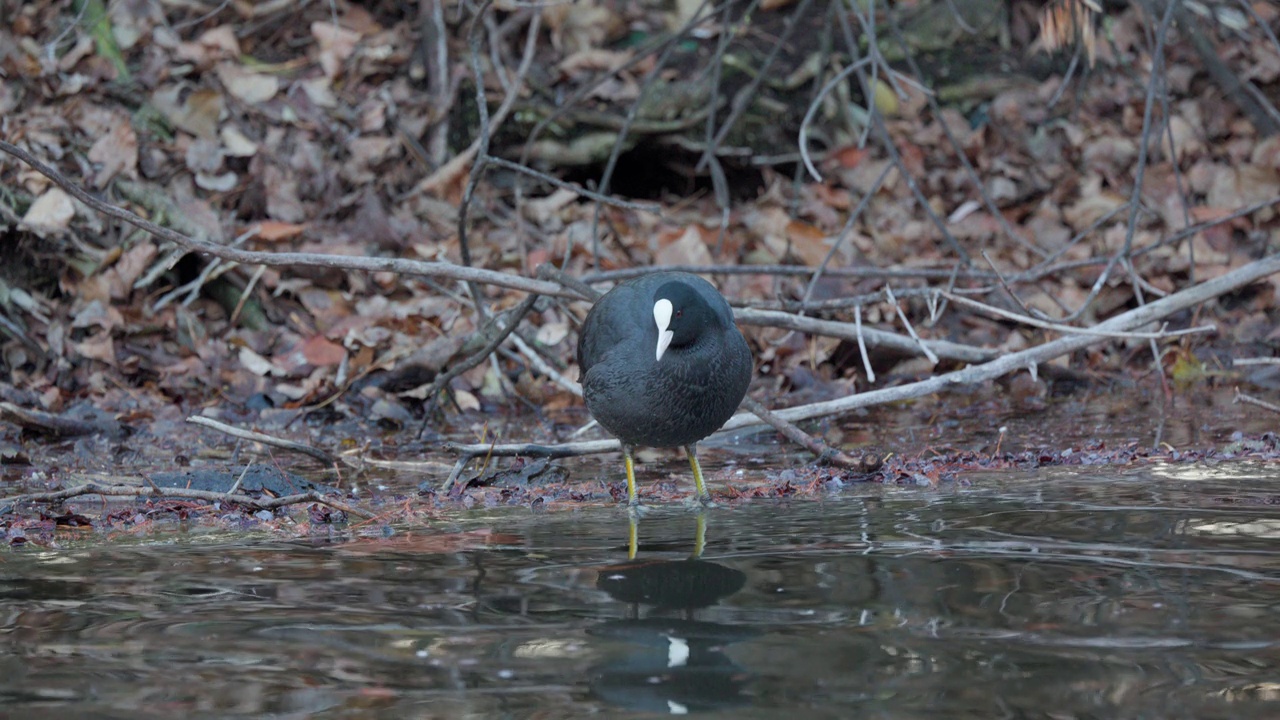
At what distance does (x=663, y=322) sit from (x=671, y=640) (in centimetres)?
173

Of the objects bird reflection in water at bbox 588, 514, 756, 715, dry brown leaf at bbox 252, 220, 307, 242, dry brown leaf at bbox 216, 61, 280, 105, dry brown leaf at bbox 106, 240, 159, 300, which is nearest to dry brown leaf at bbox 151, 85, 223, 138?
dry brown leaf at bbox 216, 61, 280, 105

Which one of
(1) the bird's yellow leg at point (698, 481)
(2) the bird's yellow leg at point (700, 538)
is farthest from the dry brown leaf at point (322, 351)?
(2) the bird's yellow leg at point (700, 538)

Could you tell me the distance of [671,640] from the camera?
7.78 ft

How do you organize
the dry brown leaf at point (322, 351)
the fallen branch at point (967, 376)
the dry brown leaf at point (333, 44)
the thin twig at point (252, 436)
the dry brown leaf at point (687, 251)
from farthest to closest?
the dry brown leaf at point (333, 44) < the dry brown leaf at point (687, 251) < the dry brown leaf at point (322, 351) < the fallen branch at point (967, 376) < the thin twig at point (252, 436)

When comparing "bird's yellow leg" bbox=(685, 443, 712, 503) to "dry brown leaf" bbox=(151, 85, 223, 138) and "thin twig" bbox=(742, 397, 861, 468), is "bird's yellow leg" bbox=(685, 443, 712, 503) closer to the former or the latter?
"thin twig" bbox=(742, 397, 861, 468)

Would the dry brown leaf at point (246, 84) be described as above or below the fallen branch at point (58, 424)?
above

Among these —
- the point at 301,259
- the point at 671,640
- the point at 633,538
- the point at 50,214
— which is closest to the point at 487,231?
the point at 50,214

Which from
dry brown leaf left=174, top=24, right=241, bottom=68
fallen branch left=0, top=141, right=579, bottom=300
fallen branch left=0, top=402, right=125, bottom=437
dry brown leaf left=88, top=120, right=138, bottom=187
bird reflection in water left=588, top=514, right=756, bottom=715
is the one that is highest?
dry brown leaf left=174, top=24, right=241, bottom=68

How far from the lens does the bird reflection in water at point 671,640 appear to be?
2078 mm

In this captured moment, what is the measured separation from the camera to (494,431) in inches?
224

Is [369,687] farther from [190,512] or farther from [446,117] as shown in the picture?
[446,117]

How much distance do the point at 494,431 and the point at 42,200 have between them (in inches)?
107

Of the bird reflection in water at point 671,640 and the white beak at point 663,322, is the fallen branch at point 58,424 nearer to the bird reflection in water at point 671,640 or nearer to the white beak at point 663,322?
the white beak at point 663,322

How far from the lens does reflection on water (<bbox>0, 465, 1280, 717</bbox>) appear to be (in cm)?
206
